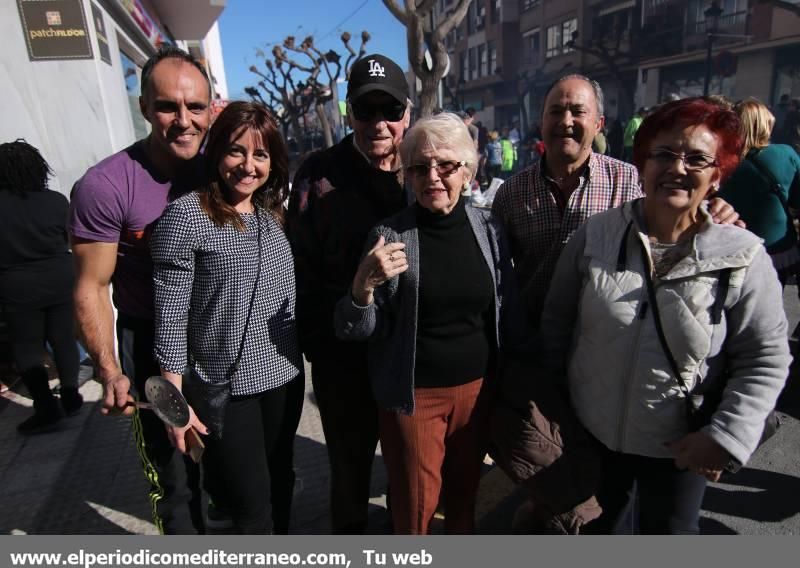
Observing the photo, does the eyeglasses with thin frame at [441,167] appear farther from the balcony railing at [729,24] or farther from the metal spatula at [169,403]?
the balcony railing at [729,24]

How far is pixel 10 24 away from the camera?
380 cm

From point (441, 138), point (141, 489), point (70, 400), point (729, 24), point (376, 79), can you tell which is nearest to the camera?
point (441, 138)

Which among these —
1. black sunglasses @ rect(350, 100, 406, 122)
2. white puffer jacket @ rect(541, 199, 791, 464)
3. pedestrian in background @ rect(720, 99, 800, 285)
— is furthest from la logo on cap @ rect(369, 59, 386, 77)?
pedestrian in background @ rect(720, 99, 800, 285)

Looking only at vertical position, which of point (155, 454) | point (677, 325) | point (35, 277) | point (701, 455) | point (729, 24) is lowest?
point (155, 454)

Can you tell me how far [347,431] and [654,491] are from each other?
1.14 metres

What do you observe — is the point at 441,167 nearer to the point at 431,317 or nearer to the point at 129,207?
the point at 431,317

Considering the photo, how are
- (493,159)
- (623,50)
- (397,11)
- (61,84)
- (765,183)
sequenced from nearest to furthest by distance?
(765,183)
(61,84)
(397,11)
(493,159)
(623,50)

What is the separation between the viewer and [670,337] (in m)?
1.52

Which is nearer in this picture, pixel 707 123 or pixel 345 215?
pixel 707 123

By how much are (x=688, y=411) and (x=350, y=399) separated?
1.19m

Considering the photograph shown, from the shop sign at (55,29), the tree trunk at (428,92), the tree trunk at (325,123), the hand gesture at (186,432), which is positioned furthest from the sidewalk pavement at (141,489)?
the tree trunk at (325,123)

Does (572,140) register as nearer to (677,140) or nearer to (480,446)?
(677,140)

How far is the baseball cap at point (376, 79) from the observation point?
183cm

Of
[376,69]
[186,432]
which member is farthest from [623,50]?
[186,432]
